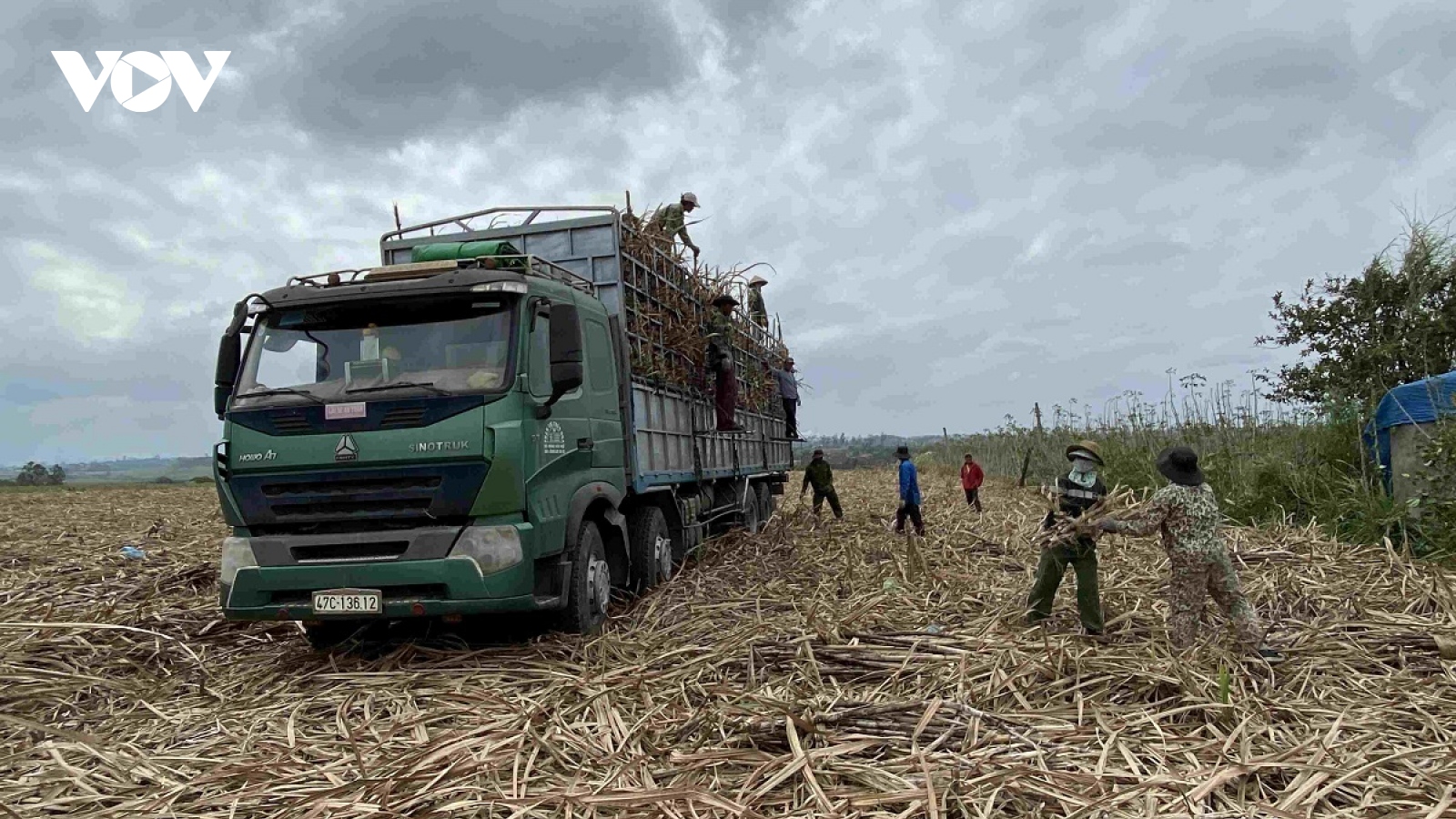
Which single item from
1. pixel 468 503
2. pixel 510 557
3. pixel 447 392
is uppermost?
pixel 447 392

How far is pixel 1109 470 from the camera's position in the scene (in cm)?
1550

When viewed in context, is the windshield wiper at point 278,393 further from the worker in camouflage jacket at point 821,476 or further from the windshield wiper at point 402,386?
the worker in camouflage jacket at point 821,476

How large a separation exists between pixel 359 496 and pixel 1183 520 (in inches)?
203

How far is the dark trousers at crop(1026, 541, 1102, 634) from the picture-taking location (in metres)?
5.84

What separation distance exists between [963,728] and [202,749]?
3.78 metres

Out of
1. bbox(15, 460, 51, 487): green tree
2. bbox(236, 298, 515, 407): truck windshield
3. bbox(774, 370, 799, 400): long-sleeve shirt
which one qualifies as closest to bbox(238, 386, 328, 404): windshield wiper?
bbox(236, 298, 515, 407): truck windshield

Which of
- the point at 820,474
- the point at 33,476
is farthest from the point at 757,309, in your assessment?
the point at 33,476

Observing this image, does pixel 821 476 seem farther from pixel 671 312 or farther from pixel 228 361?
pixel 228 361

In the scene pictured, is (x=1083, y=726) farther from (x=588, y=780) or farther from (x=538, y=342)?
(x=538, y=342)

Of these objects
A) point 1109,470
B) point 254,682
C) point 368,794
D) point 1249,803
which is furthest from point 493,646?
point 1109,470

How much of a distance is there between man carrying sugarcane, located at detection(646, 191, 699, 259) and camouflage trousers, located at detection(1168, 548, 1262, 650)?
19.4 ft

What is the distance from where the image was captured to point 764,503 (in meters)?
13.7

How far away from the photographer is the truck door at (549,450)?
5.77m

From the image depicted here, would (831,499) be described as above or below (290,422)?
below
